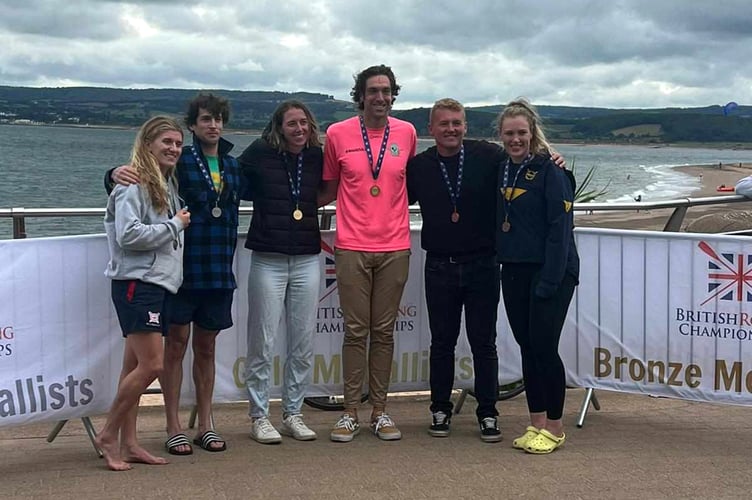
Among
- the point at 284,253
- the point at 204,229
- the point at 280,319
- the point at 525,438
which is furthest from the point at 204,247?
the point at 525,438

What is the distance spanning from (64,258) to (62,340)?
1.57ft

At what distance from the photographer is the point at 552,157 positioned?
17.6ft

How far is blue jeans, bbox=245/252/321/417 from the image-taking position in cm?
561

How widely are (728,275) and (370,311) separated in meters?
2.27

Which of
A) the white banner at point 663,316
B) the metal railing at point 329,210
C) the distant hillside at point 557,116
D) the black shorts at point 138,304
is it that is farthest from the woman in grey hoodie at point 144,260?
the distant hillside at point 557,116

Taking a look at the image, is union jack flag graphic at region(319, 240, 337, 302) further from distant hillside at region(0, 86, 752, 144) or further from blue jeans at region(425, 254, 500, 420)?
distant hillside at region(0, 86, 752, 144)

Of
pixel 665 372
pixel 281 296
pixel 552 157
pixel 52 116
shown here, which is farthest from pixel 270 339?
pixel 52 116

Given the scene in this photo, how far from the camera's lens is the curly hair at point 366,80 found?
5711mm

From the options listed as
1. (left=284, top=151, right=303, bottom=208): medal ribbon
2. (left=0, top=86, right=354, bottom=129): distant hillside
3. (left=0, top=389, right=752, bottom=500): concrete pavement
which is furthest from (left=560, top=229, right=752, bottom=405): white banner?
(left=0, top=86, right=354, bottom=129): distant hillside

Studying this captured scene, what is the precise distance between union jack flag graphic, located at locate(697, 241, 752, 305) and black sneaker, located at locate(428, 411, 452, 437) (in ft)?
6.06

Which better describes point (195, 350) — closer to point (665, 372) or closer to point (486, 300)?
point (486, 300)

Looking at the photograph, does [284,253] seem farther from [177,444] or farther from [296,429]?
[177,444]

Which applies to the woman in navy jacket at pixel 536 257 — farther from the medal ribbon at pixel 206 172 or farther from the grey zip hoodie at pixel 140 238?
the grey zip hoodie at pixel 140 238

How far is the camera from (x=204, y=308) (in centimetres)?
532
